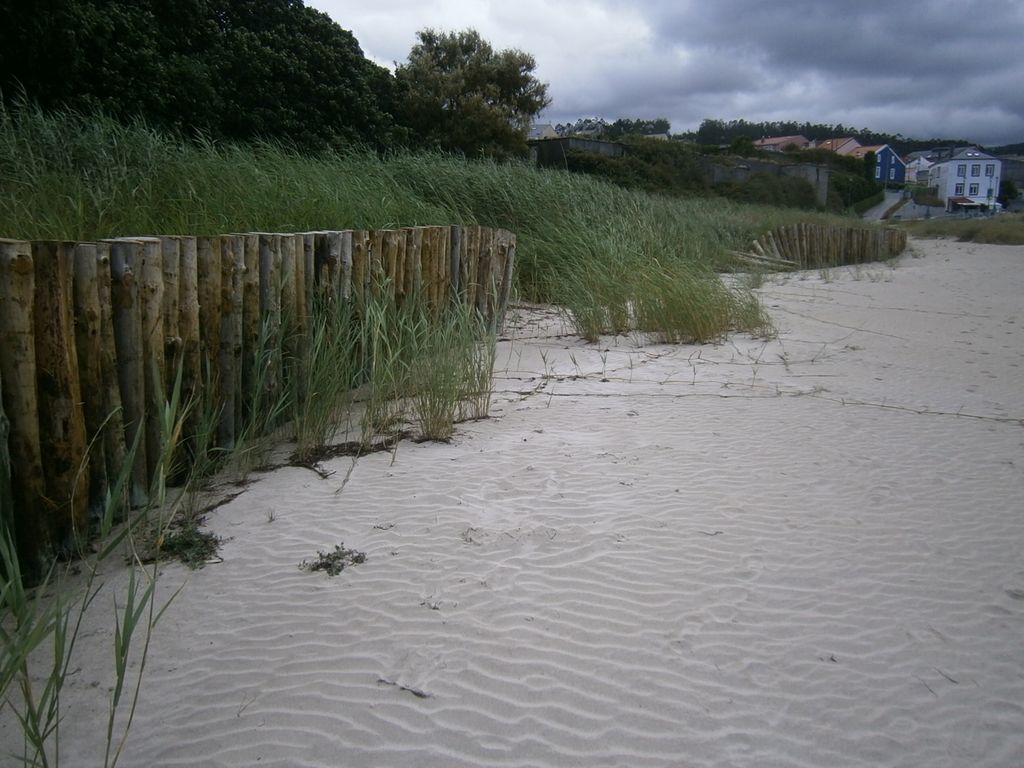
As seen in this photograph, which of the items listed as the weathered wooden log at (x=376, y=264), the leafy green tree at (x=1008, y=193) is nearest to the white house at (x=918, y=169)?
the leafy green tree at (x=1008, y=193)

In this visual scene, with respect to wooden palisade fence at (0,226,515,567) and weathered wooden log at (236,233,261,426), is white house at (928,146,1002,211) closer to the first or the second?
wooden palisade fence at (0,226,515,567)

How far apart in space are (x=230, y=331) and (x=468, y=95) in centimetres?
1988

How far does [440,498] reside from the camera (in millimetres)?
3664

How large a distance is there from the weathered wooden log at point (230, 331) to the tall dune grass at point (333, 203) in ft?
5.04

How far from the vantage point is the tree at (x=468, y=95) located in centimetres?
2183

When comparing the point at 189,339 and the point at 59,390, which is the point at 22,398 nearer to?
the point at 59,390

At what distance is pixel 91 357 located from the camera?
3215mm

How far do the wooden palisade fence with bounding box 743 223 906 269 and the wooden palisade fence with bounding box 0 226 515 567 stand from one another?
12.3m

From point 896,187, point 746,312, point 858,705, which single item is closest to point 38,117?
point 746,312

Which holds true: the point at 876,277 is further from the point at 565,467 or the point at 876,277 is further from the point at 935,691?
the point at 935,691

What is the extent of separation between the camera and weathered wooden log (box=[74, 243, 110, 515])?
3.16 metres

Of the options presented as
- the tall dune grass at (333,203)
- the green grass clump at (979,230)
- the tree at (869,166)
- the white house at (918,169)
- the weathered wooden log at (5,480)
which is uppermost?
the white house at (918,169)

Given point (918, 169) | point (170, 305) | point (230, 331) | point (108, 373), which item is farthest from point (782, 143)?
point (108, 373)

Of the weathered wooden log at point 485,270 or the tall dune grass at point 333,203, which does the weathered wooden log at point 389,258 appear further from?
the weathered wooden log at point 485,270
